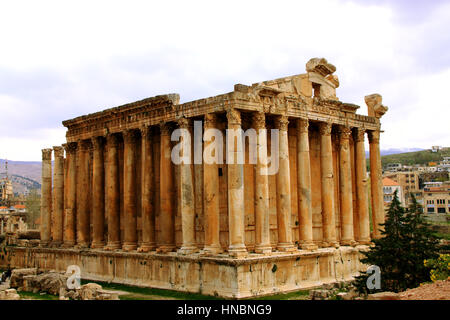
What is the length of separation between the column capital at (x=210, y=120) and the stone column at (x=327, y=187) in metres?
6.90

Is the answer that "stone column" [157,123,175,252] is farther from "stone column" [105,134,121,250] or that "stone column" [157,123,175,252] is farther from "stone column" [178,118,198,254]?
"stone column" [105,134,121,250]

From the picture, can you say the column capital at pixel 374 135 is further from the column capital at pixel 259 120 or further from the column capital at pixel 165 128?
the column capital at pixel 165 128

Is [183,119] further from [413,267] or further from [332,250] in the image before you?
[413,267]

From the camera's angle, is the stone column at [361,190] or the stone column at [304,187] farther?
the stone column at [361,190]

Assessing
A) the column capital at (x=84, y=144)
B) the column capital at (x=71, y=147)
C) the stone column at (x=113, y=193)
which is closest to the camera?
the stone column at (x=113, y=193)

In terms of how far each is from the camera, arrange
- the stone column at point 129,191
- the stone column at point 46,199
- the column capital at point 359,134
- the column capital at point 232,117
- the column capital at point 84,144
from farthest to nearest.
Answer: the stone column at point 46,199 → the column capital at point 84,144 → the column capital at point 359,134 → the stone column at point 129,191 → the column capital at point 232,117

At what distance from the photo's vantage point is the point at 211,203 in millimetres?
23969

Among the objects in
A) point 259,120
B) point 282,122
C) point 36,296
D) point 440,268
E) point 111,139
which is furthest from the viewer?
point 111,139

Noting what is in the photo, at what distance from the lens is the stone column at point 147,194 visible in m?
27.8

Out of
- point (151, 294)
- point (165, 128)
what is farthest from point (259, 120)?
point (151, 294)

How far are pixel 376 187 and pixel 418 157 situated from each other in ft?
518

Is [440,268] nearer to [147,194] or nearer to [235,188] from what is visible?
[235,188]

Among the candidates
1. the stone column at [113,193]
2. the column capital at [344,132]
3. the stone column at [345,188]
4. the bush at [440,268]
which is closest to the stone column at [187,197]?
the stone column at [113,193]

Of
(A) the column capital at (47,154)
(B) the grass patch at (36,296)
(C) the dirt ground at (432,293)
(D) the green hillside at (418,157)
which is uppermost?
(D) the green hillside at (418,157)
